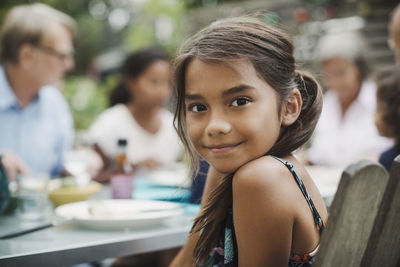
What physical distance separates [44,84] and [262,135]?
7.45 feet

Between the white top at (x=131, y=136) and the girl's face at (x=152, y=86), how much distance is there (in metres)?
0.17

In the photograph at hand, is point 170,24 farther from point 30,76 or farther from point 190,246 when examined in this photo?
point 190,246

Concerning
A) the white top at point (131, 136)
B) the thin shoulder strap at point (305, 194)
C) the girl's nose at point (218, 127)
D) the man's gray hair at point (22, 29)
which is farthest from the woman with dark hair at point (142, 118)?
the thin shoulder strap at point (305, 194)

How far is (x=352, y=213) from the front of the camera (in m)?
0.81

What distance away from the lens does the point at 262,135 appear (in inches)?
44.3

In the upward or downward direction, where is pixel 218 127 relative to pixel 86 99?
upward

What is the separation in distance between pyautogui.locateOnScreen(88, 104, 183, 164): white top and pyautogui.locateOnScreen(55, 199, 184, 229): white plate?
63.7 inches

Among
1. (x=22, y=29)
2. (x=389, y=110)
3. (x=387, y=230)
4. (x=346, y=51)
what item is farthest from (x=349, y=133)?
(x=387, y=230)

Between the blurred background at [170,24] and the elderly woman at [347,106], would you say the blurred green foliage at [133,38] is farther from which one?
the elderly woman at [347,106]

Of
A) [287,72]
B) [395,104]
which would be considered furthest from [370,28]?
[287,72]

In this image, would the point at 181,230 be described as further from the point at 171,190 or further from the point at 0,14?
the point at 0,14

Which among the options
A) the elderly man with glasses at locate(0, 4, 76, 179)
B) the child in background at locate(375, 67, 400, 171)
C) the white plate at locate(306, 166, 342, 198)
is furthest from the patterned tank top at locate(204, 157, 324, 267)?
the elderly man with glasses at locate(0, 4, 76, 179)

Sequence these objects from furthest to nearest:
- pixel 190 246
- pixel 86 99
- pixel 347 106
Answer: pixel 86 99 → pixel 347 106 → pixel 190 246

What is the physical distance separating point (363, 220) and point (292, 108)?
18.0 inches
